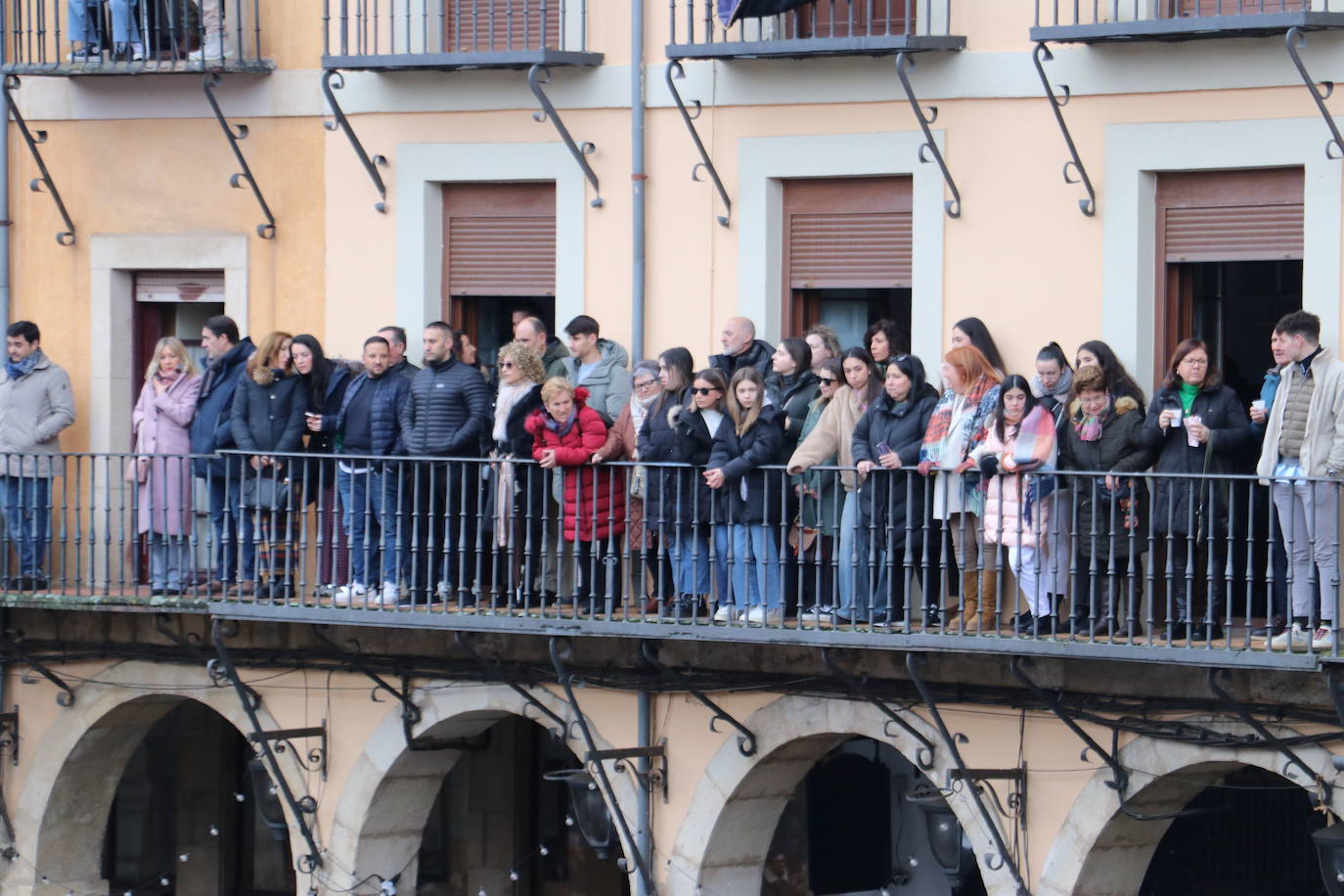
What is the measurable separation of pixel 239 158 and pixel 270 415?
84.4 inches

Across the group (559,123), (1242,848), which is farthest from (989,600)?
(1242,848)

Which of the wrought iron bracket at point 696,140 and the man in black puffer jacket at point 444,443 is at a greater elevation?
the wrought iron bracket at point 696,140

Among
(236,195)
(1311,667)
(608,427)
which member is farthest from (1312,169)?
(236,195)

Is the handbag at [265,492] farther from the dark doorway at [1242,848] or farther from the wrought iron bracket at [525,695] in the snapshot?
the dark doorway at [1242,848]

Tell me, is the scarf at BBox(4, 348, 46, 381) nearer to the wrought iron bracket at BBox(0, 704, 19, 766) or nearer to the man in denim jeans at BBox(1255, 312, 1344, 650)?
the wrought iron bracket at BBox(0, 704, 19, 766)

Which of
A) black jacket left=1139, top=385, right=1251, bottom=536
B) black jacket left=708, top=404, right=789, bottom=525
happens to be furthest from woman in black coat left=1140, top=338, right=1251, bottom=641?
black jacket left=708, top=404, right=789, bottom=525

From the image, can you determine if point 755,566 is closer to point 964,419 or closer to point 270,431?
point 964,419

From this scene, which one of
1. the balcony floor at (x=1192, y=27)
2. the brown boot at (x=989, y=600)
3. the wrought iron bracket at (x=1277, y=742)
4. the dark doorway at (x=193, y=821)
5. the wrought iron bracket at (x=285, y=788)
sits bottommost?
the dark doorway at (x=193, y=821)

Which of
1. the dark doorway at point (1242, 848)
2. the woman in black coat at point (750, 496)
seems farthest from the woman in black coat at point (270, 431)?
the dark doorway at point (1242, 848)

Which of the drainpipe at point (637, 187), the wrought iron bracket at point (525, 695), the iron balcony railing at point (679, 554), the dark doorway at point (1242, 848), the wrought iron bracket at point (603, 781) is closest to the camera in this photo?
the iron balcony railing at point (679, 554)

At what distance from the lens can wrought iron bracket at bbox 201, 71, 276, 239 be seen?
20.1 metres

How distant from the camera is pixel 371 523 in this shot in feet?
61.9

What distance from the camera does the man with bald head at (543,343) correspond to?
18.5 m

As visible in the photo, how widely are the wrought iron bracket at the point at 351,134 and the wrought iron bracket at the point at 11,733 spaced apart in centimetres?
459
